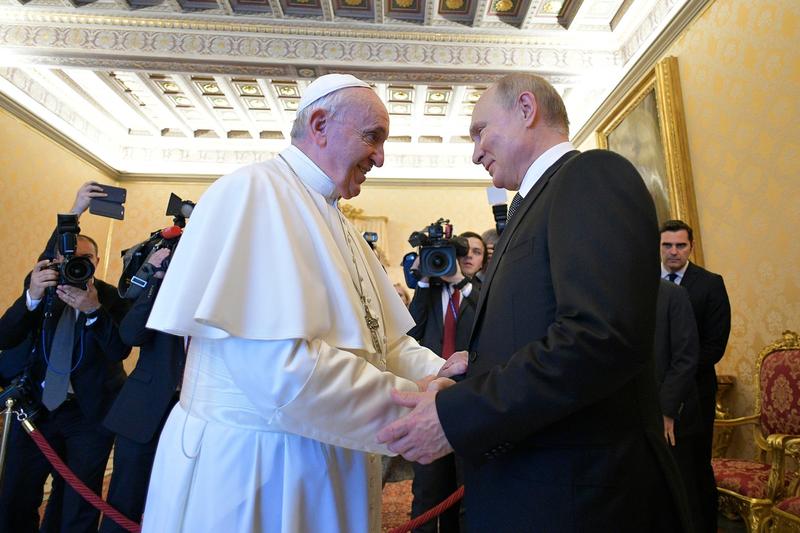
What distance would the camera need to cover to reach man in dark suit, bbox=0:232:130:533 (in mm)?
2738

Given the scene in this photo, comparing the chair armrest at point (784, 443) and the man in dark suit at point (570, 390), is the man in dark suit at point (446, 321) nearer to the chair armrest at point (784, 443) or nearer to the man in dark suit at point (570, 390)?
the chair armrest at point (784, 443)

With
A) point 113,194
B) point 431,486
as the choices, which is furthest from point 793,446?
point 113,194

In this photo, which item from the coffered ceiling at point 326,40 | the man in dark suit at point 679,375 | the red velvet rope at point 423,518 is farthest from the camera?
the coffered ceiling at point 326,40

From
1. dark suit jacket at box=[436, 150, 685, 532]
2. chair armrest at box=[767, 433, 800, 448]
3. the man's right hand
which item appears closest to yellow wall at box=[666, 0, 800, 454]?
chair armrest at box=[767, 433, 800, 448]

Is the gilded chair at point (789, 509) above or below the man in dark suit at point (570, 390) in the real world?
below

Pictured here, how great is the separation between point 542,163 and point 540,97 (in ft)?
0.70

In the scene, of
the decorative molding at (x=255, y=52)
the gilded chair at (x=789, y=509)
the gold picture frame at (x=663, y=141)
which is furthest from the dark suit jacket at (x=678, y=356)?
the decorative molding at (x=255, y=52)

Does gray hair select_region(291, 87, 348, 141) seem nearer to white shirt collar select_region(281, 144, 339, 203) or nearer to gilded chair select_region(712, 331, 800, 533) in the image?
white shirt collar select_region(281, 144, 339, 203)

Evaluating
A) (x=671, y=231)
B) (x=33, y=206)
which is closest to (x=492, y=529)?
(x=671, y=231)

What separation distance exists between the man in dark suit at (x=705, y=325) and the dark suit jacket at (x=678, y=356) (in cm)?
25

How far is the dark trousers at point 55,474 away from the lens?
107 inches

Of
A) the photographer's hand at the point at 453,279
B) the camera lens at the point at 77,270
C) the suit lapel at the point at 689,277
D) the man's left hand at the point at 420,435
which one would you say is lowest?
the man's left hand at the point at 420,435

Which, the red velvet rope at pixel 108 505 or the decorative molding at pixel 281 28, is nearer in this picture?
the red velvet rope at pixel 108 505

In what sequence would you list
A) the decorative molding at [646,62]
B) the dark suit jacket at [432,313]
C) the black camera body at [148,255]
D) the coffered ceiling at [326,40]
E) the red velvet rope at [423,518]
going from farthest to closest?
the coffered ceiling at [326,40], the decorative molding at [646,62], the dark suit jacket at [432,313], the black camera body at [148,255], the red velvet rope at [423,518]
